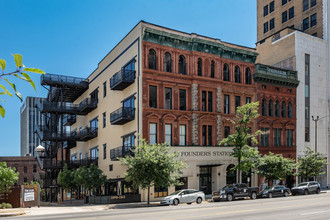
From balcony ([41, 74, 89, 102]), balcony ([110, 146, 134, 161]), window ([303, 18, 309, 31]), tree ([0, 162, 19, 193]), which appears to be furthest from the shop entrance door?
window ([303, 18, 309, 31])

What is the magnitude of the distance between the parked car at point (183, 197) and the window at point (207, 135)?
31.8ft

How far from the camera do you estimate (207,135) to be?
4075cm

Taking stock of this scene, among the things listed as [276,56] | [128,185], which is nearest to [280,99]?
[276,56]

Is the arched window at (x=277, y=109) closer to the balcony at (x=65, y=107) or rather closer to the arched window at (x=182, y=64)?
the arched window at (x=182, y=64)

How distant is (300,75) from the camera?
162 feet

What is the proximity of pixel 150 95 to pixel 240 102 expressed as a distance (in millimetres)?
12427

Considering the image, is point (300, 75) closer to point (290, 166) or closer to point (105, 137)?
point (290, 166)

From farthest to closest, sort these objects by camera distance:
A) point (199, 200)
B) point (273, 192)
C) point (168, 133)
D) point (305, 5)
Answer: point (305, 5) < point (168, 133) < point (273, 192) < point (199, 200)

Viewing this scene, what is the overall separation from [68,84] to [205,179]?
24.4 meters

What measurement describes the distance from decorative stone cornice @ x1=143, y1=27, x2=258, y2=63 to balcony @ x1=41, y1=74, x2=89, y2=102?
59.3ft

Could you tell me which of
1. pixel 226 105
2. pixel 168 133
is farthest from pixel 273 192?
pixel 226 105

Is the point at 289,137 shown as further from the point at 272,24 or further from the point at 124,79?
the point at 272,24

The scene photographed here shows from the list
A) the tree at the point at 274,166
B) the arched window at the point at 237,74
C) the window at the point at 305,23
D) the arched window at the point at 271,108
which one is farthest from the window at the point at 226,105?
the window at the point at 305,23

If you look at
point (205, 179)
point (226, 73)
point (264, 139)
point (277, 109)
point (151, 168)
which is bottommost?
point (205, 179)
